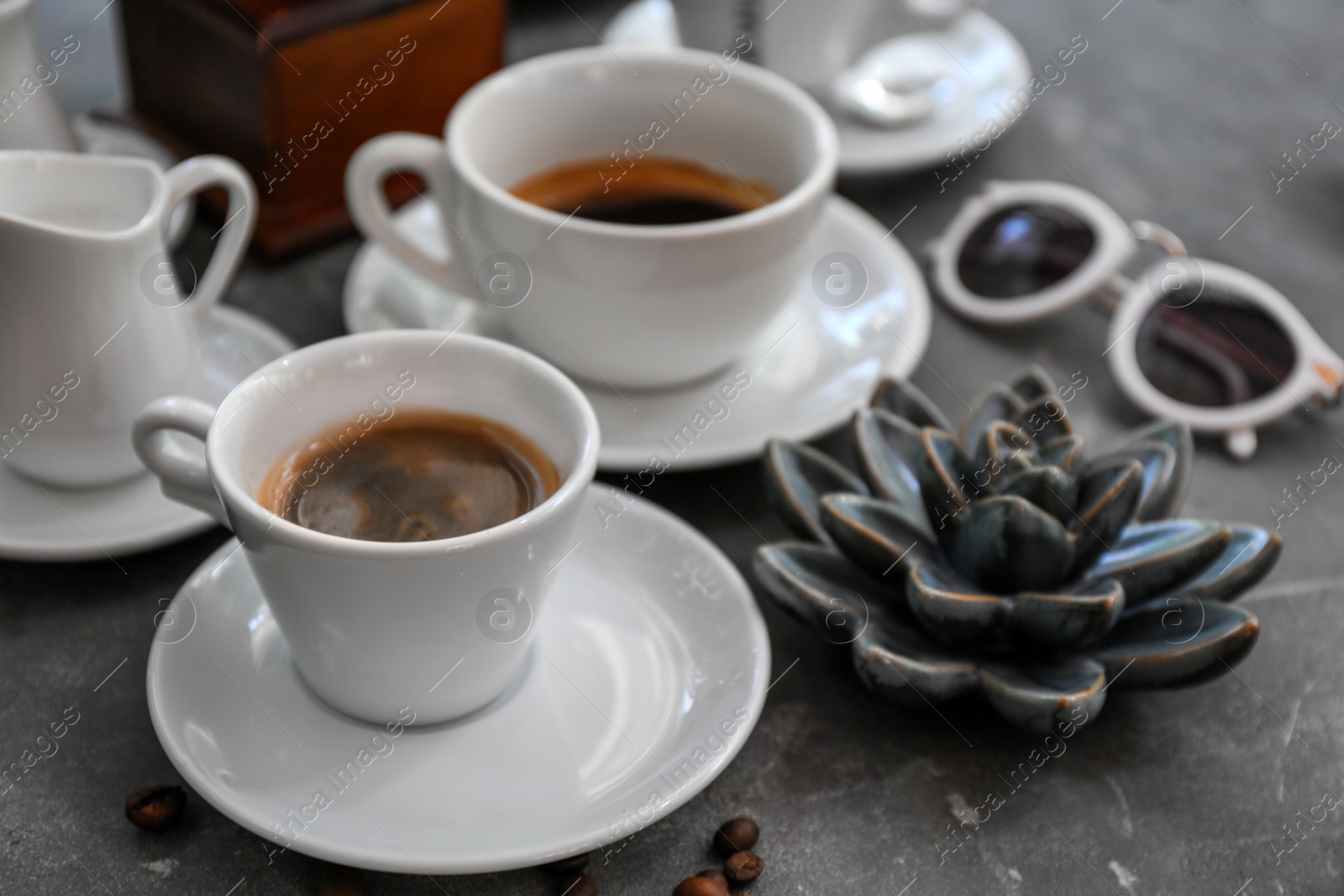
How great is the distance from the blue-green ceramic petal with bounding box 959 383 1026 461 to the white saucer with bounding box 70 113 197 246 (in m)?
0.67

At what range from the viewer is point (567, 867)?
0.64 meters

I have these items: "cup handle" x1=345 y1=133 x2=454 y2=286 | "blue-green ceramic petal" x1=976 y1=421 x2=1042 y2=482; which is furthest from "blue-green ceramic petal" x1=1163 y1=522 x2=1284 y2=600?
"cup handle" x1=345 y1=133 x2=454 y2=286

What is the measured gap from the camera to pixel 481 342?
2.33ft

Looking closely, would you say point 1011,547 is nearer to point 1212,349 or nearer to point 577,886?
point 577,886

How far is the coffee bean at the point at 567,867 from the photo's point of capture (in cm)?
64

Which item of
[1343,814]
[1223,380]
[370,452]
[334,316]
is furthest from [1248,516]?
[334,316]

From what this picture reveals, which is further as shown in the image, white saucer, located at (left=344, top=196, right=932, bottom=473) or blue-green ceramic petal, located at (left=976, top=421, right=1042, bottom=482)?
white saucer, located at (left=344, top=196, right=932, bottom=473)

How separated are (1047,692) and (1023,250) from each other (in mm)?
572

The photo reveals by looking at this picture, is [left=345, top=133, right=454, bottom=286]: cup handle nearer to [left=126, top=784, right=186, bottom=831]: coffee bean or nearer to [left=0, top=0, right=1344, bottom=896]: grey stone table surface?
[left=0, top=0, right=1344, bottom=896]: grey stone table surface

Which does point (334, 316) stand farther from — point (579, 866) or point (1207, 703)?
point (1207, 703)

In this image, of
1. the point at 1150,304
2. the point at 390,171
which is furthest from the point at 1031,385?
the point at 390,171

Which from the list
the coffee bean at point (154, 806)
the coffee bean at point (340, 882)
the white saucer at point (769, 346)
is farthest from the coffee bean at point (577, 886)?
the white saucer at point (769, 346)

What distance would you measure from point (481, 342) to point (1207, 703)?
0.52 m

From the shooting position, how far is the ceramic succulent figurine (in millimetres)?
677
